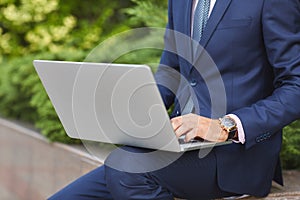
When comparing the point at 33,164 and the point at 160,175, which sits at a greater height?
the point at 160,175

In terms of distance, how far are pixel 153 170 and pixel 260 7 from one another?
27.6 inches

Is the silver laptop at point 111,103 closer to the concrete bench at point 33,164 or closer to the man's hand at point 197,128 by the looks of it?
the man's hand at point 197,128

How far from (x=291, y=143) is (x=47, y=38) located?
3.11m

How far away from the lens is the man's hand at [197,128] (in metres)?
2.15

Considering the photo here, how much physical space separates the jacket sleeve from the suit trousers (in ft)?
0.67

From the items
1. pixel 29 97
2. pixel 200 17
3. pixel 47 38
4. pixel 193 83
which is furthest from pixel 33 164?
pixel 200 17

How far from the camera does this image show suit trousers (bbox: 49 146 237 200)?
2.21 metres

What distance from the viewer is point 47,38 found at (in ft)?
19.0

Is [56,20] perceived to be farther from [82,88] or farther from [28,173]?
[82,88]

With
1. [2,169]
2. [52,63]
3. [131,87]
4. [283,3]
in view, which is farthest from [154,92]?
[2,169]

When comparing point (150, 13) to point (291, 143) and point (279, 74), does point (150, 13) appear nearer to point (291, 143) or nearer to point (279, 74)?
point (291, 143)

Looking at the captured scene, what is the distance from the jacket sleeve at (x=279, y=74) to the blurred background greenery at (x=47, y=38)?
5.68ft

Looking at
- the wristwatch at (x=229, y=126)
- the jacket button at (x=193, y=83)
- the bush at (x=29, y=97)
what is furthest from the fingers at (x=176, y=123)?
the bush at (x=29, y=97)

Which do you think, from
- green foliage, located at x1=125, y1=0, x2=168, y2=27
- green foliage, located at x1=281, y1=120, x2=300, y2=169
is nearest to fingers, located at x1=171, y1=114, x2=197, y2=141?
green foliage, located at x1=281, y1=120, x2=300, y2=169
